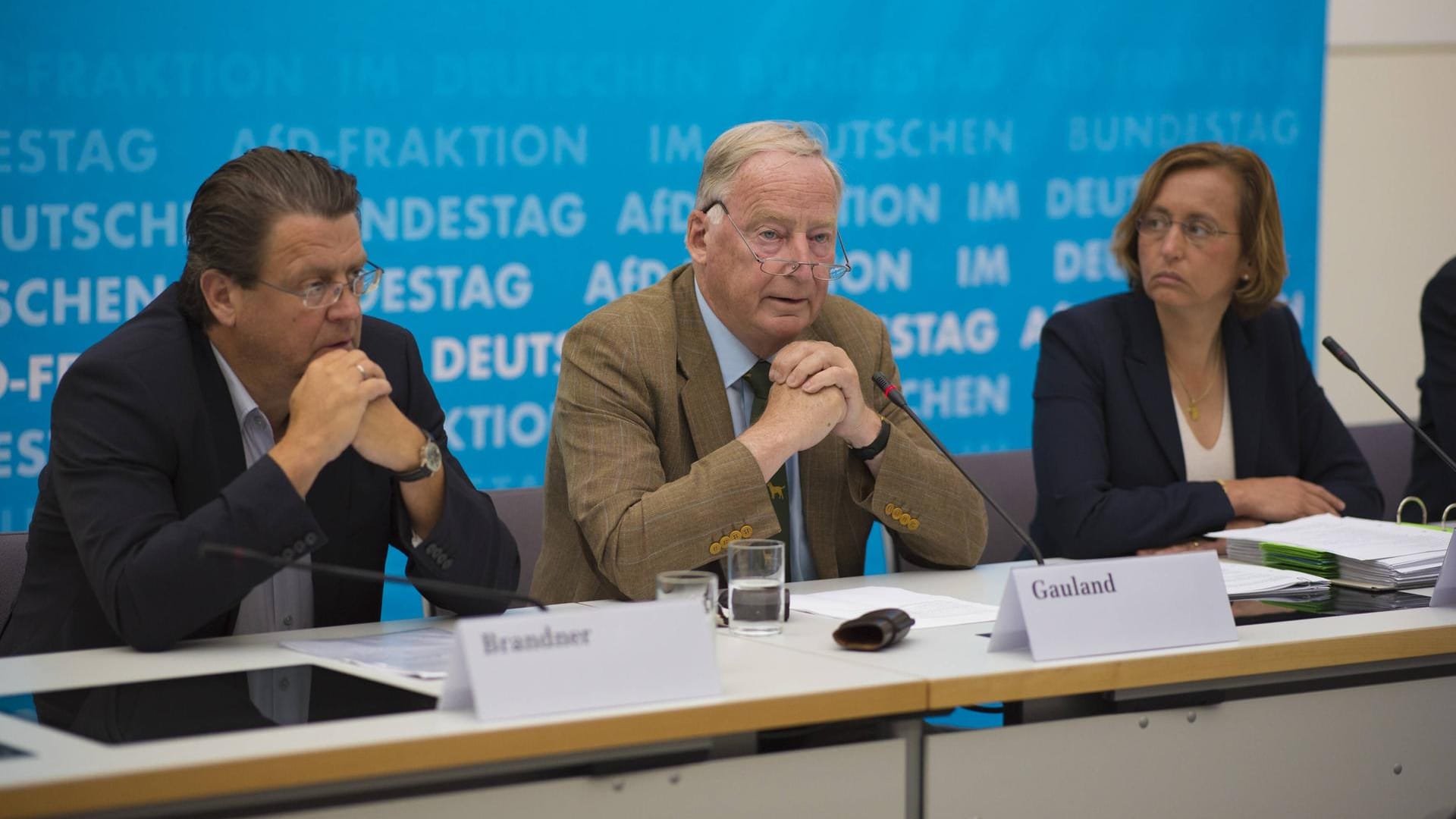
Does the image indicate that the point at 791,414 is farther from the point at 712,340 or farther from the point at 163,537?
the point at 163,537

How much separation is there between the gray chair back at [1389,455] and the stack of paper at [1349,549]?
3.43 ft

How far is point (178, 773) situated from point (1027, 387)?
3.52 metres

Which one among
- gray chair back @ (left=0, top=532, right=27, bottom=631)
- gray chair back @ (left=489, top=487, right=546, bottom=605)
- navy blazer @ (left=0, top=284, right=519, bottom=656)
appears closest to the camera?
navy blazer @ (left=0, top=284, right=519, bottom=656)

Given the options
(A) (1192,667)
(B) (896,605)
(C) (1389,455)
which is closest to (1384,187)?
(C) (1389,455)

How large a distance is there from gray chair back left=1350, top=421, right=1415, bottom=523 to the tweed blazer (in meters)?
1.63

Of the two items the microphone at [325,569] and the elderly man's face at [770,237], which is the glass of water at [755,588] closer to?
the microphone at [325,569]

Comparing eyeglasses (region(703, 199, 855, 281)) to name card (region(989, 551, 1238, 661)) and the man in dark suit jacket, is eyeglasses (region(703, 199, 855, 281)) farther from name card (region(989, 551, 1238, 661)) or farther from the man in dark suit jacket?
name card (region(989, 551, 1238, 661))

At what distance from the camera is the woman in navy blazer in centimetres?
314

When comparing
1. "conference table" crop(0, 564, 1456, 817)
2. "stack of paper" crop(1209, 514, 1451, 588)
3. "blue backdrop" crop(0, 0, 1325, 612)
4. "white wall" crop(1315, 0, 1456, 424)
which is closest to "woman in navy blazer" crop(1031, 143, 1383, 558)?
"stack of paper" crop(1209, 514, 1451, 588)

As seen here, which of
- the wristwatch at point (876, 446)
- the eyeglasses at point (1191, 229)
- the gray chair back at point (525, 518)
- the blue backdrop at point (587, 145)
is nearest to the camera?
the wristwatch at point (876, 446)

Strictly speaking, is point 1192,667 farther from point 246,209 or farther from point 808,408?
point 246,209

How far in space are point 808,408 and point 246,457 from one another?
0.84 metres

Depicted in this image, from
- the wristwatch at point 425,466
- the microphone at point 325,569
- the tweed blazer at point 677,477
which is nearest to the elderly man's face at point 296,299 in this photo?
the wristwatch at point 425,466

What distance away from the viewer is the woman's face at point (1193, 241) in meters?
3.23
